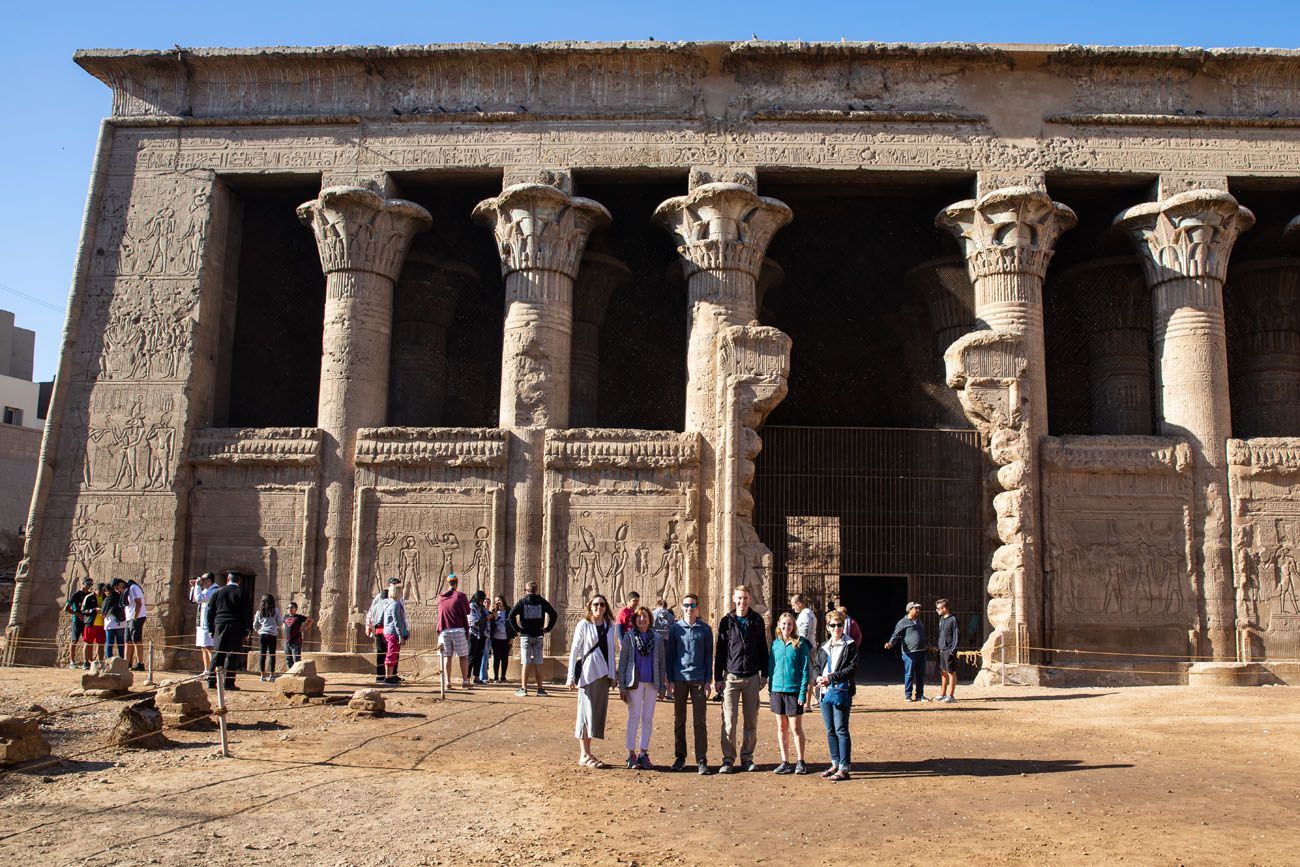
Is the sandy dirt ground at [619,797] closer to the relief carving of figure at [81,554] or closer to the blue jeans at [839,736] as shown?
the blue jeans at [839,736]

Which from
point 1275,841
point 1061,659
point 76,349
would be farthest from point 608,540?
point 1275,841

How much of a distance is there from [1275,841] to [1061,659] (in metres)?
10.2

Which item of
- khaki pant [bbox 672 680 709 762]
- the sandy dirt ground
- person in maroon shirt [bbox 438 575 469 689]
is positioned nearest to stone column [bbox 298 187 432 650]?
person in maroon shirt [bbox 438 575 469 689]

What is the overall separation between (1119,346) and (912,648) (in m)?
9.85

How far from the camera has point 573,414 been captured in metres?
20.8

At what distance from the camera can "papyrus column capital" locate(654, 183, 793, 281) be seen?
17.9 m

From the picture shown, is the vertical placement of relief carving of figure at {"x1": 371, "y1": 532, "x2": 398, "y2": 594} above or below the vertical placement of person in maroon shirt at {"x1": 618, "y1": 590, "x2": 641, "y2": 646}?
above

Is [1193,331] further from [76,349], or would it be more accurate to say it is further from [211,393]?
[76,349]

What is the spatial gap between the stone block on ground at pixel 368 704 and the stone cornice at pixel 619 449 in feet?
20.9

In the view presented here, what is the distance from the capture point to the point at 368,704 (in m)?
11.5

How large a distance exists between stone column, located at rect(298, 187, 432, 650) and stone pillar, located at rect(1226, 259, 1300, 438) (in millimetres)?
14555

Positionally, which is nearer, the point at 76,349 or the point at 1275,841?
the point at 1275,841

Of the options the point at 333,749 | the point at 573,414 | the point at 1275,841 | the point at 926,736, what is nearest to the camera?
the point at 1275,841

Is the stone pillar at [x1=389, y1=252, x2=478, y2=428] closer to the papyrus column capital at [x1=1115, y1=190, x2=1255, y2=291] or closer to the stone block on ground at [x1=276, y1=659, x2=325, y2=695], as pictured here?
the stone block on ground at [x1=276, y1=659, x2=325, y2=695]
